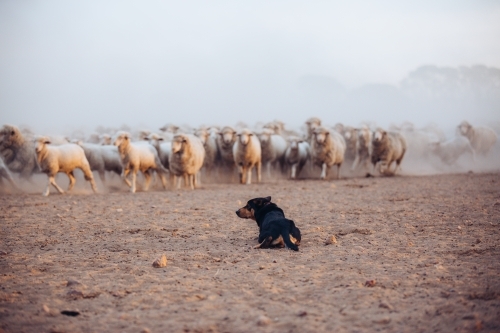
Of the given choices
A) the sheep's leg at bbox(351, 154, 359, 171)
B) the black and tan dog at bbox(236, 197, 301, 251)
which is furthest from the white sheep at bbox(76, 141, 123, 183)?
the black and tan dog at bbox(236, 197, 301, 251)

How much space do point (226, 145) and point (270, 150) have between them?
1761 millimetres

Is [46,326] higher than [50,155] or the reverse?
the reverse

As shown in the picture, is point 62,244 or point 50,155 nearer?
point 62,244

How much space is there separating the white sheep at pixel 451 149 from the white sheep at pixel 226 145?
9.50 meters

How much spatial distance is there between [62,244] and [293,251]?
2808 mm

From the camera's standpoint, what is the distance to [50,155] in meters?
12.5

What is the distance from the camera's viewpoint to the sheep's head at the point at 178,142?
45.5 feet

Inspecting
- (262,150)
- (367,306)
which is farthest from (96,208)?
(262,150)

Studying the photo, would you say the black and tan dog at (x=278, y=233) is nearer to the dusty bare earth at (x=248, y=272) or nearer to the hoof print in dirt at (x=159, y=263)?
the dusty bare earth at (x=248, y=272)

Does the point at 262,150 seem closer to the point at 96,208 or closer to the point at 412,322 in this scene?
the point at 96,208

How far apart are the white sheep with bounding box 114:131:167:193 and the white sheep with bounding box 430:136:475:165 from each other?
1253cm

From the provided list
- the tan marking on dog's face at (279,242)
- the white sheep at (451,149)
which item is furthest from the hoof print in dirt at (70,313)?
the white sheep at (451,149)

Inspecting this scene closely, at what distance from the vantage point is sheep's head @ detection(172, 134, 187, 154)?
1388 cm

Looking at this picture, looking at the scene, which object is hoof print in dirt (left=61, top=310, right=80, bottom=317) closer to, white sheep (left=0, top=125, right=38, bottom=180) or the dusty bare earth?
the dusty bare earth
